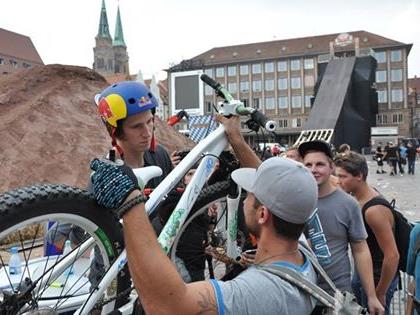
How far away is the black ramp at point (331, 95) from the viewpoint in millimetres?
40625

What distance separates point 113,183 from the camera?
153cm

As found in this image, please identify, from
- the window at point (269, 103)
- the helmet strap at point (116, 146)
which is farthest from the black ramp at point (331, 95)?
the window at point (269, 103)

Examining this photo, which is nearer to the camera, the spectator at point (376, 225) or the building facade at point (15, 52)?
the spectator at point (376, 225)

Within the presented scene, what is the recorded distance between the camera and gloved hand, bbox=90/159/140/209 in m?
1.48

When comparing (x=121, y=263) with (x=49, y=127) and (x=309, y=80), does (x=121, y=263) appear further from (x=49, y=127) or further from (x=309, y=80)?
(x=309, y=80)

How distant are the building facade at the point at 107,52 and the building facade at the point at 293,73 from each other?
34.8 meters

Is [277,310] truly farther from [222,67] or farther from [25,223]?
[222,67]

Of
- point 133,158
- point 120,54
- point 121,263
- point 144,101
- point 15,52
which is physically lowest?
point 121,263

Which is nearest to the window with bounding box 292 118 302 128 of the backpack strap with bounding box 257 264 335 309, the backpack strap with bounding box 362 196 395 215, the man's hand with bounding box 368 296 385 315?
the backpack strap with bounding box 362 196 395 215

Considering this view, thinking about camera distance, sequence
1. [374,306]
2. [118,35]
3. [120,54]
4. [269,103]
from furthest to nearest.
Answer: [118,35]
[120,54]
[269,103]
[374,306]

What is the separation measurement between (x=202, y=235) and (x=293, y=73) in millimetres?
89220

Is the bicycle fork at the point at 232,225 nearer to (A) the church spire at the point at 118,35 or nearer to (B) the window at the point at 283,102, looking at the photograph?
(B) the window at the point at 283,102

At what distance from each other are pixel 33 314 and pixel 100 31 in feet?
421

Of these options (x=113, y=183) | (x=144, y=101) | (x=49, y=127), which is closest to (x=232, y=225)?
(x=144, y=101)
